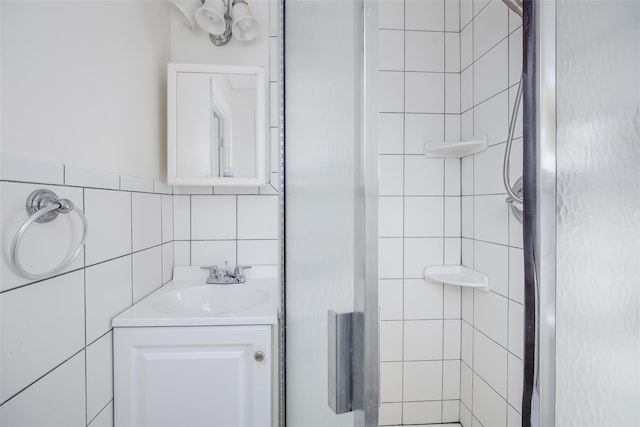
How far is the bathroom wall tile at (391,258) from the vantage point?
1.41 meters

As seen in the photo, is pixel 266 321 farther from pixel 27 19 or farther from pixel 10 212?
pixel 27 19

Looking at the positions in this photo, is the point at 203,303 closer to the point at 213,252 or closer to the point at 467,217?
the point at 213,252

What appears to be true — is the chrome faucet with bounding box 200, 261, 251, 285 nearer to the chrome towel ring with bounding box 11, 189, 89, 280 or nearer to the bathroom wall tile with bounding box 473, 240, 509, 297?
the chrome towel ring with bounding box 11, 189, 89, 280

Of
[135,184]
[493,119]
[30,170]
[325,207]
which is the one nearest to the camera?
[325,207]

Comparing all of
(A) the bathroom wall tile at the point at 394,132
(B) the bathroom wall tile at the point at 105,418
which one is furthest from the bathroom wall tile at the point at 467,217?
(B) the bathroom wall tile at the point at 105,418

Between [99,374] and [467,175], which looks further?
[467,175]

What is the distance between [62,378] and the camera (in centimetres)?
66

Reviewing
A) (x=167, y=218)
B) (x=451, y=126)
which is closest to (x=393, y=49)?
(x=451, y=126)

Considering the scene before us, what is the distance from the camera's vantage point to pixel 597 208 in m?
0.32

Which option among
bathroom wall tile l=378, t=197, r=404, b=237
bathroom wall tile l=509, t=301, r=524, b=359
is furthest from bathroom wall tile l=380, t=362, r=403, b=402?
bathroom wall tile l=378, t=197, r=404, b=237

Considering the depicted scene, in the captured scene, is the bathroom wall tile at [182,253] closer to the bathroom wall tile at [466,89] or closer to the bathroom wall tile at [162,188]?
the bathroom wall tile at [162,188]

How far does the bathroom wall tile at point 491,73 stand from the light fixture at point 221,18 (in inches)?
40.3

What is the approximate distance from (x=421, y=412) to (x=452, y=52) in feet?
5.86

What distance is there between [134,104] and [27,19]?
421 mm
